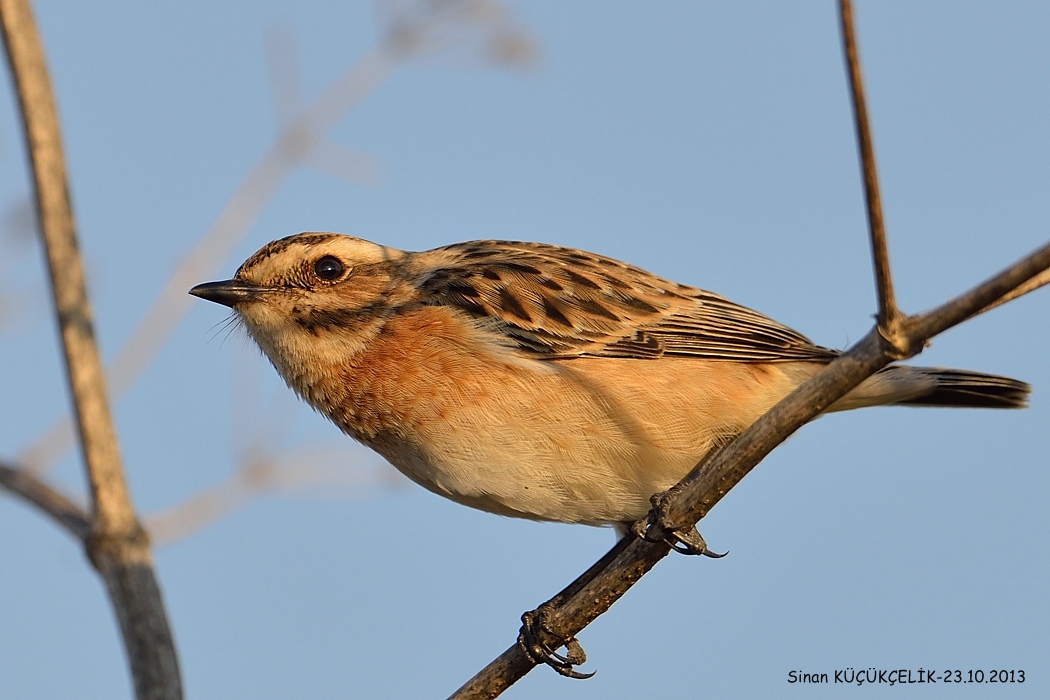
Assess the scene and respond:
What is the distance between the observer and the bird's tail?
7.74 m

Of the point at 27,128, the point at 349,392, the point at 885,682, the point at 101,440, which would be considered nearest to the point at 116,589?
the point at 101,440

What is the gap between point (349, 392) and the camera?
723 cm

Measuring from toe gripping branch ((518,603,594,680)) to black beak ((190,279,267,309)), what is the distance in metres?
2.61

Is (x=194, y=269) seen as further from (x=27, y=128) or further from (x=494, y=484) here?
(x=494, y=484)

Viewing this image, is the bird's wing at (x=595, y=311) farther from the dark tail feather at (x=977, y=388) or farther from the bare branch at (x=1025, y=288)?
Result: the bare branch at (x=1025, y=288)

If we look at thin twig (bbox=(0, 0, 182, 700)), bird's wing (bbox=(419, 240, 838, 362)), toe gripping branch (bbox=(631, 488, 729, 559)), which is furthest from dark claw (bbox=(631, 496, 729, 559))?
thin twig (bbox=(0, 0, 182, 700))

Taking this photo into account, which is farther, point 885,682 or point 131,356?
point 131,356

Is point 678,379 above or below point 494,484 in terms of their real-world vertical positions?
above

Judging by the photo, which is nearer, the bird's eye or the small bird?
the small bird

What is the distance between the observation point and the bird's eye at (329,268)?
7.67m

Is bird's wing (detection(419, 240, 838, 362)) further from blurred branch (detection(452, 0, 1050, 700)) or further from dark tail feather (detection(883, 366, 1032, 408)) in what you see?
blurred branch (detection(452, 0, 1050, 700))

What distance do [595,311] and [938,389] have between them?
2338 millimetres

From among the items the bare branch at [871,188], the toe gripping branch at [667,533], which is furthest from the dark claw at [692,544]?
the bare branch at [871,188]

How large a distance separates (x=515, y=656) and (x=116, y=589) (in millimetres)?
2187
